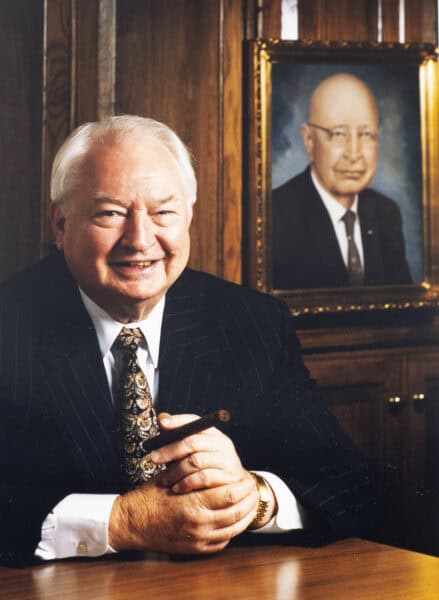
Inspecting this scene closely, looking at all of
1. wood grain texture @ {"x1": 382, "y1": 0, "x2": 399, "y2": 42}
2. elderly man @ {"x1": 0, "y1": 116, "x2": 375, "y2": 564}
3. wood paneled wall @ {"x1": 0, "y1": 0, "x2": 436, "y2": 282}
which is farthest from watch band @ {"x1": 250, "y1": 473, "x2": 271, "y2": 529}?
wood grain texture @ {"x1": 382, "y1": 0, "x2": 399, "y2": 42}

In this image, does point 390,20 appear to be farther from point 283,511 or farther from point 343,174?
point 283,511

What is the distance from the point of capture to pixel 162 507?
78.0 inches

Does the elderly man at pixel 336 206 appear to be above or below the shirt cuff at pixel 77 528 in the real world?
above

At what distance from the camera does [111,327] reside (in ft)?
8.02

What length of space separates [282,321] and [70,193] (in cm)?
74

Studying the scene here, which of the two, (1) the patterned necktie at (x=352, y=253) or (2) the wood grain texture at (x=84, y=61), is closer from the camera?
(2) the wood grain texture at (x=84, y=61)

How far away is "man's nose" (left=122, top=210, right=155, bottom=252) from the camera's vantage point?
237 cm

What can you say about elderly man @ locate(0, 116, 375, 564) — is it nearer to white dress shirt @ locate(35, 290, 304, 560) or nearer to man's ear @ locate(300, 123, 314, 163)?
white dress shirt @ locate(35, 290, 304, 560)

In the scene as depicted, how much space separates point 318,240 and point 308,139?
0.38 metres

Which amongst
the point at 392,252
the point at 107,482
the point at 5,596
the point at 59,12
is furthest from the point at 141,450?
the point at 392,252

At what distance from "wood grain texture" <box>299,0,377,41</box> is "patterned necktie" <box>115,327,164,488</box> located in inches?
71.5

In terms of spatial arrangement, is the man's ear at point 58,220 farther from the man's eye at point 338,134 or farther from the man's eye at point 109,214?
the man's eye at point 338,134

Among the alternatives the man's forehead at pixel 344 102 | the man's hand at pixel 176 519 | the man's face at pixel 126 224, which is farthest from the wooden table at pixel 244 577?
the man's forehead at pixel 344 102

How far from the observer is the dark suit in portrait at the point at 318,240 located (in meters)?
3.56
